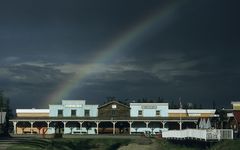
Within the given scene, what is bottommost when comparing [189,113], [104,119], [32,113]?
[104,119]

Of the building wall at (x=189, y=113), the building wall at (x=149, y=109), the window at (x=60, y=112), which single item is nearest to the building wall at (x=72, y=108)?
the window at (x=60, y=112)

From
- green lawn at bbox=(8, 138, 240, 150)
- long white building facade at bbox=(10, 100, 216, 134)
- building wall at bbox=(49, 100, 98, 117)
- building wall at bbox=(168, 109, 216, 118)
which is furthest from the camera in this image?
building wall at bbox=(168, 109, 216, 118)

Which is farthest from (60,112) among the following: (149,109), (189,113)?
(189,113)

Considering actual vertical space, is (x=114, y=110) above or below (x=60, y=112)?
above

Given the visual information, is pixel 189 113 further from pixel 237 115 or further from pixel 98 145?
pixel 98 145

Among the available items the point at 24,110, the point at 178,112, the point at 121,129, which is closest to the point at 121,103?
the point at 121,129

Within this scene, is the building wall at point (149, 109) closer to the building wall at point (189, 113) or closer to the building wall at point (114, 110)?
the building wall at point (114, 110)

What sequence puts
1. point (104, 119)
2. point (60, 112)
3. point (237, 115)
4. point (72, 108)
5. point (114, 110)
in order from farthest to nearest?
point (60, 112) → point (72, 108) → point (114, 110) → point (104, 119) → point (237, 115)

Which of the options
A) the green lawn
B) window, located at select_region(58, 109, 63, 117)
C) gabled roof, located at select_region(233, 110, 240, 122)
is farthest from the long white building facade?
the green lawn

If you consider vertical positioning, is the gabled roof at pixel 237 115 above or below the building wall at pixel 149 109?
below

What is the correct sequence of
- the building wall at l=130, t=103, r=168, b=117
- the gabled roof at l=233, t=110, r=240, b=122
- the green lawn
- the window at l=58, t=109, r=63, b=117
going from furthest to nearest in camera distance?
the window at l=58, t=109, r=63, b=117 → the building wall at l=130, t=103, r=168, b=117 → the gabled roof at l=233, t=110, r=240, b=122 → the green lawn

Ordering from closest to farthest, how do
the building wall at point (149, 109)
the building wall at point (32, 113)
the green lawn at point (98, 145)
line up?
the green lawn at point (98, 145)
the building wall at point (149, 109)
the building wall at point (32, 113)

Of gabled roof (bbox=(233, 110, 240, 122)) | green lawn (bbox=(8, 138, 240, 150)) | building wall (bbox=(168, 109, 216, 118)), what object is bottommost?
green lawn (bbox=(8, 138, 240, 150))

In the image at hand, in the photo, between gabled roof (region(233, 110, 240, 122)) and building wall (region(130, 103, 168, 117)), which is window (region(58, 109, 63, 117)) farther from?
gabled roof (region(233, 110, 240, 122))
